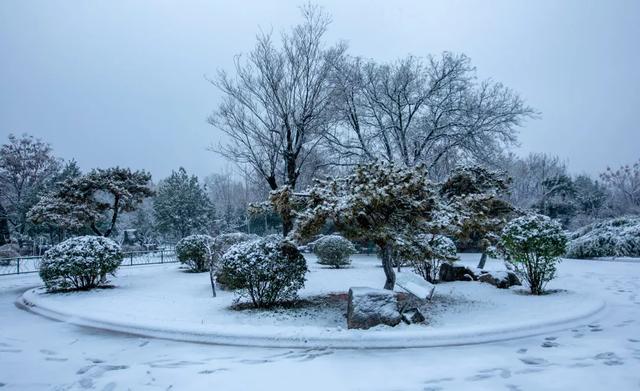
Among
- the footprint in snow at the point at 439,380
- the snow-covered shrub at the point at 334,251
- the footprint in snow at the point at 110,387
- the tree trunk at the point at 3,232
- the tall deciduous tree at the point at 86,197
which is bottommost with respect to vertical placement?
the footprint in snow at the point at 110,387

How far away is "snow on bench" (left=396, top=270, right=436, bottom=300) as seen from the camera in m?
7.47

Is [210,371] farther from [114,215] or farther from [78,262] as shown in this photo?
[114,215]

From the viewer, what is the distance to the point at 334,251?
1484 cm

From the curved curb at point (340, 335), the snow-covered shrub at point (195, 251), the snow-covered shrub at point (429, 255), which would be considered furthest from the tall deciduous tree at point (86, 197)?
the snow-covered shrub at point (429, 255)

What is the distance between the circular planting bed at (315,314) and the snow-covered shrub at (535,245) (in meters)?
0.54

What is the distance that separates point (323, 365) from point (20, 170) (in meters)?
34.9

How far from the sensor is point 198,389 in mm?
4301

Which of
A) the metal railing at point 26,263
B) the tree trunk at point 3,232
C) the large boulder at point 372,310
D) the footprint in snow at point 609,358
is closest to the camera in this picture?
the footprint in snow at point 609,358

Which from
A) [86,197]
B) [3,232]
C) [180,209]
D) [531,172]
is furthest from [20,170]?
[531,172]

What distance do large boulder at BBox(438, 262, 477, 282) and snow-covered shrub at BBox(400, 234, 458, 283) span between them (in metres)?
0.17

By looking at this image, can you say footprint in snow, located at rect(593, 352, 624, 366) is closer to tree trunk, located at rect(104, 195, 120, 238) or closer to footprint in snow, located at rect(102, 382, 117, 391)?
footprint in snow, located at rect(102, 382, 117, 391)

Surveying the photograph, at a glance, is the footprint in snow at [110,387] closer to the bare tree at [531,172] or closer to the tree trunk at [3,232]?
the tree trunk at [3,232]

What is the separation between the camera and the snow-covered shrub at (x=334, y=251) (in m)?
14.8

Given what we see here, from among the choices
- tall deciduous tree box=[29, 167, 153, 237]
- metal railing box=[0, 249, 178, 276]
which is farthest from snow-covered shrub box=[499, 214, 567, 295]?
metal railing box=[0, 249, 178, 276]
